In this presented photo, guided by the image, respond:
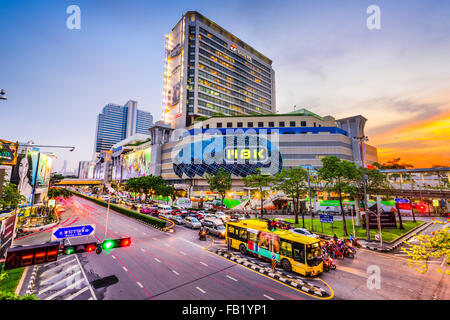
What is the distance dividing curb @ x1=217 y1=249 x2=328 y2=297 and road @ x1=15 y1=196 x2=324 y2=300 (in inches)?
20.2

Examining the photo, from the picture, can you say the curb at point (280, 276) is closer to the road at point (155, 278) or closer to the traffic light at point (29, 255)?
the road at point (155, 278)

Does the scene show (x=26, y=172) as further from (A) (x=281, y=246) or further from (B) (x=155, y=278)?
(A) (x=281, y=246)

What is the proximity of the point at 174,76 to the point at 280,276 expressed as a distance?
11223cm

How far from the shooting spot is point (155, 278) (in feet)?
51.1

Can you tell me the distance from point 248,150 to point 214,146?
12.6m

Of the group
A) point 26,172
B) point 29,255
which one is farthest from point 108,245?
point 26,172

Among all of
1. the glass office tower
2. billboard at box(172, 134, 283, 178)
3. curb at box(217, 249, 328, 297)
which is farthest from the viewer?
the glass office tower

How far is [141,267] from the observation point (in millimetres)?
17578

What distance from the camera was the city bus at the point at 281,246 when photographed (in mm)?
15906

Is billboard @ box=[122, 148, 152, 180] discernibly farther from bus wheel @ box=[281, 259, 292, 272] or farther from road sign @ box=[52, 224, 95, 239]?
bus wheel @ box=[281, 259, 292, 272]

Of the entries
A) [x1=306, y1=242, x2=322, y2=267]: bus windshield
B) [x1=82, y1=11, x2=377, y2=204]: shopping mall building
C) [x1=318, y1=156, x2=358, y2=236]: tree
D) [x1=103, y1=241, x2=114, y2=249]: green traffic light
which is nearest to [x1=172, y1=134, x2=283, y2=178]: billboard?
[x1=82, y1=11, x2=377, y2=204]: shopping mall building

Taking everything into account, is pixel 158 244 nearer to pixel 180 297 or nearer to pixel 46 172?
pixel 180 297

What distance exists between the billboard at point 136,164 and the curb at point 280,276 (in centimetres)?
8988

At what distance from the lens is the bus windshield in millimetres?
15773
